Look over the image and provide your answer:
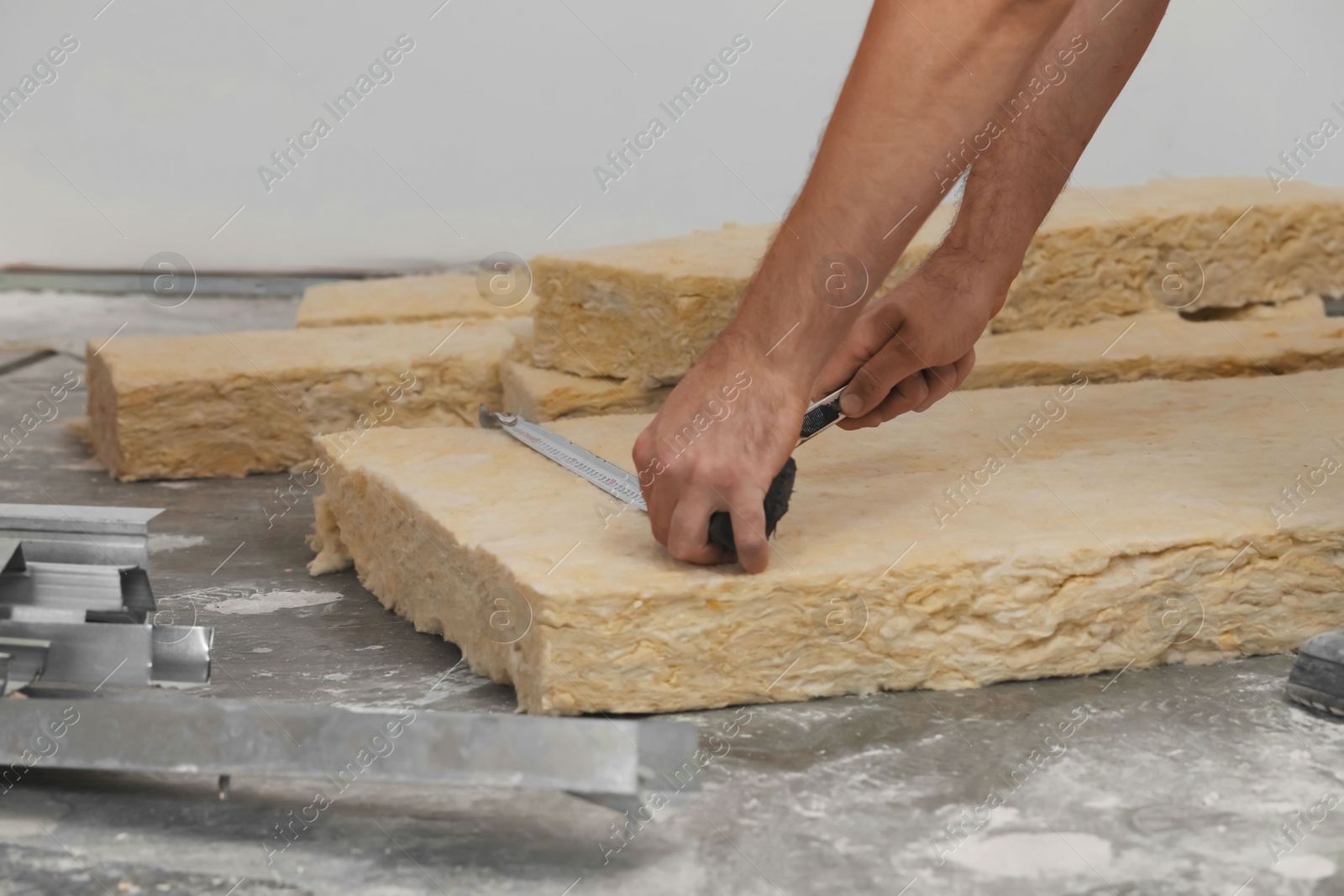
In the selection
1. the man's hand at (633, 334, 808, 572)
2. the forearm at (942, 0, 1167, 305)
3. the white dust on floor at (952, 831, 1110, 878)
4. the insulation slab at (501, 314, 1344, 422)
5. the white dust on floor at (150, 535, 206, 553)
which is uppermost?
the forearm at (942, 0, 1167, 305)

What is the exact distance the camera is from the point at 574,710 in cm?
193

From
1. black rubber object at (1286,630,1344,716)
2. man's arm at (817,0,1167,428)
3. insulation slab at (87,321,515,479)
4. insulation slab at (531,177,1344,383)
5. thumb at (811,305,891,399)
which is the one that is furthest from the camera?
insulation slab at (87,321,515,479)

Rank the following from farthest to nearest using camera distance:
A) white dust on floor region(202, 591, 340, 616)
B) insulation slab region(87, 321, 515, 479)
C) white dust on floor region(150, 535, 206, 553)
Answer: insulation slab region(87, 321, 515, 479) → white dust on floor region(150, 535, 206, 553) → white dust on floor region(202, 591, 340, 616)

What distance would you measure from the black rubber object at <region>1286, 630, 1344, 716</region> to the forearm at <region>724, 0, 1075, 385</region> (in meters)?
0.82

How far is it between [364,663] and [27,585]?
55 cm

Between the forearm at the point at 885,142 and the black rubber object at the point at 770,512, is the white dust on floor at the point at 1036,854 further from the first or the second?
the forearm at the point at 885,142

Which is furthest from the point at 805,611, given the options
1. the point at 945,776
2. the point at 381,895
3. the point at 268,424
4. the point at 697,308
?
the point at 268,424

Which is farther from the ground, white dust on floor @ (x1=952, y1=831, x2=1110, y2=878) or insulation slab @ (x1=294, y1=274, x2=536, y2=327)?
insulation slab @ (x1=294, y1=274, x2=536, y2=327)

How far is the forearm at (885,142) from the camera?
70.8 inches

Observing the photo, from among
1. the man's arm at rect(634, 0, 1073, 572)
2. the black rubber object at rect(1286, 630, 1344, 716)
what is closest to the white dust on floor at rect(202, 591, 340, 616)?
the man's arm at rect(634, 0, 1073, 572)

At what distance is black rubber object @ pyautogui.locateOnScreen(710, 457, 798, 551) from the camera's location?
1.92 m

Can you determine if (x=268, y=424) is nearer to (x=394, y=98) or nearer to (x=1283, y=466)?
(x=1283, y=466)

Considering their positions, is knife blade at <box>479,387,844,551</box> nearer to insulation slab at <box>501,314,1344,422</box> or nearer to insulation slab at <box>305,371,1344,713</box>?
insulation slab at <box>305,371,1344,713</box>

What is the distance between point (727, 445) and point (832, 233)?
13.0 inches
